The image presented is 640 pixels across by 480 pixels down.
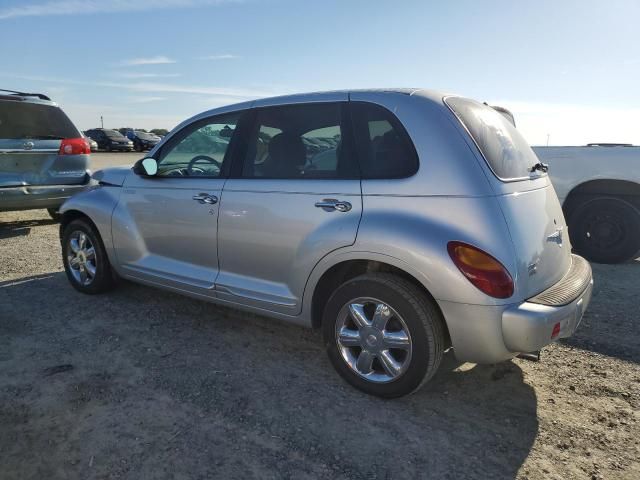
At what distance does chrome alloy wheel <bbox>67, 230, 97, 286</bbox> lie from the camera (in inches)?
176

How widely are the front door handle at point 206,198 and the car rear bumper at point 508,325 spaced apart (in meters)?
1.78

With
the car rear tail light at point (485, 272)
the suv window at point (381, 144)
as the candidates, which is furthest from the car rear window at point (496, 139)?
the car rear tail light at point (485, 272)

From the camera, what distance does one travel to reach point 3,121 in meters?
6.32

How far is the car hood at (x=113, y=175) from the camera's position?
13.7ft

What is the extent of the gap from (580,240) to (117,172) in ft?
18.2

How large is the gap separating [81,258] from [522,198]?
3.88 metres

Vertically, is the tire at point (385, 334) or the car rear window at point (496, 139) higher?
the car rear window at point (496, 139)

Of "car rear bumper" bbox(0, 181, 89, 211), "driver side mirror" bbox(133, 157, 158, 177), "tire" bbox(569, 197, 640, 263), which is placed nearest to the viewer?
"driver side mirror" bbox(133, 157, 158, 177)

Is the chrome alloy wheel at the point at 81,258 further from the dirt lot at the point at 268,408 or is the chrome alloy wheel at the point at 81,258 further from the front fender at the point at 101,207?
the dirt lot at the point at 268,408

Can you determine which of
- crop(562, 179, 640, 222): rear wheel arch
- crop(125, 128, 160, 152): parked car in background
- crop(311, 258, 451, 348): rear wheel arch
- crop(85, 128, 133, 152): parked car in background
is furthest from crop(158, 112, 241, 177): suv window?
crop(125, 128, 160, 152): parked car in background

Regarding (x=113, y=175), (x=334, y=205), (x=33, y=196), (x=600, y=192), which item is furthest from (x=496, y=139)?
(x=33, y=196)

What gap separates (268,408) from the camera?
2.76 meters

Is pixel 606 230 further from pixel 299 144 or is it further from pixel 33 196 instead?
pixel 33 196

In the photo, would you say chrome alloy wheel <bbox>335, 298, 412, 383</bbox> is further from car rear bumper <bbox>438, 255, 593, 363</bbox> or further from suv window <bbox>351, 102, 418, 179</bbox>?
suv window <bbox>351, 102, 418, 179</bbox>
